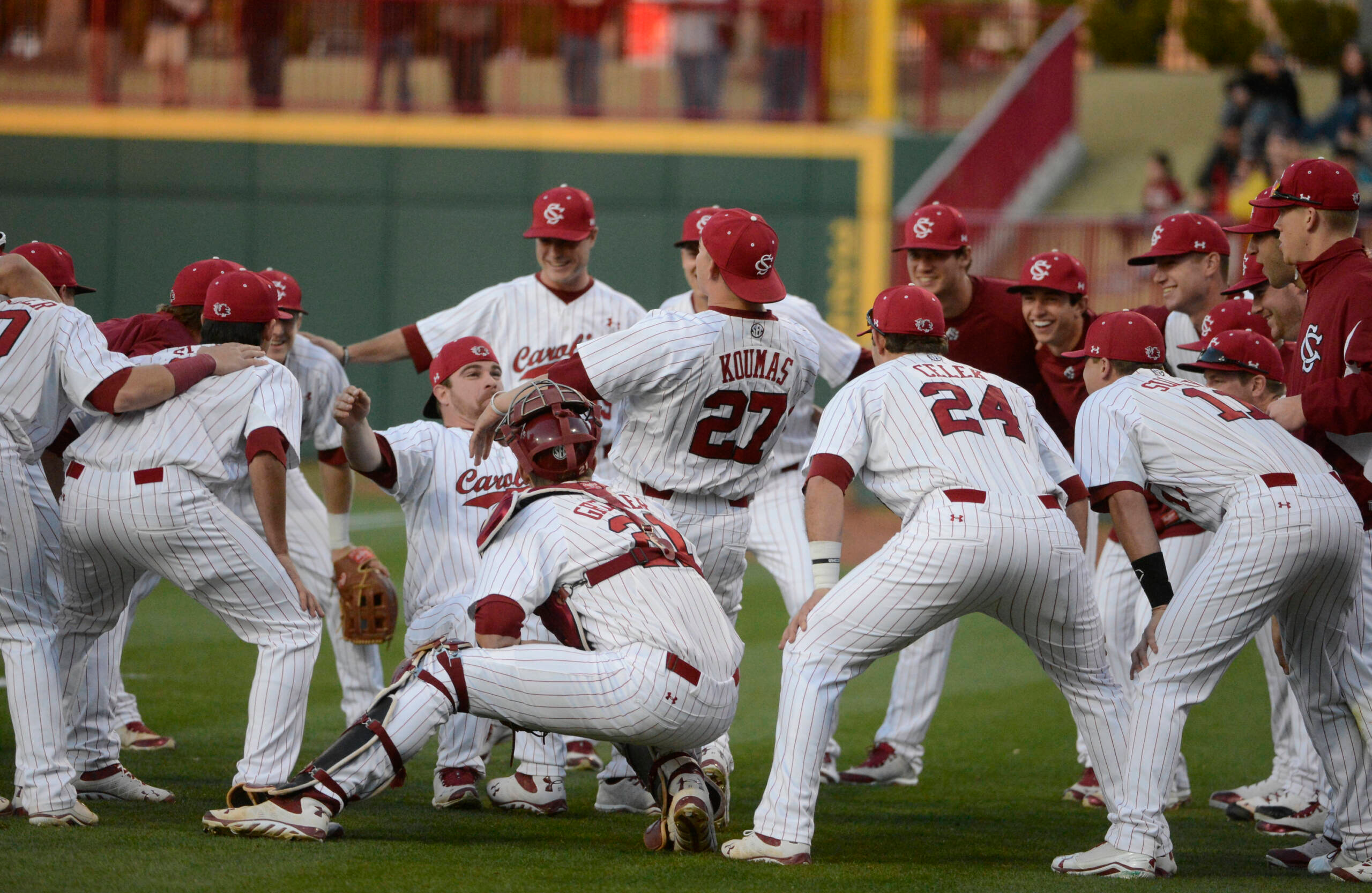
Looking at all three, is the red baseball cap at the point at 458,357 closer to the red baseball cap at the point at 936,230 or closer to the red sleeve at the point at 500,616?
the red sleeve at the point at 500,616

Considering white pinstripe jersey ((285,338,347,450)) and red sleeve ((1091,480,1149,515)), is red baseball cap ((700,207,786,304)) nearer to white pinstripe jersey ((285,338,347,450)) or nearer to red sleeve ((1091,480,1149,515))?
red sleeve ((1091,480,1149,515))

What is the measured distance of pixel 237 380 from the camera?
502 centimetres

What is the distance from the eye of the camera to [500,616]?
14.1ft

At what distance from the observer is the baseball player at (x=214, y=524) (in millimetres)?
4828

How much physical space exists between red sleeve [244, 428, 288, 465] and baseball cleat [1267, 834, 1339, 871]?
3.54m

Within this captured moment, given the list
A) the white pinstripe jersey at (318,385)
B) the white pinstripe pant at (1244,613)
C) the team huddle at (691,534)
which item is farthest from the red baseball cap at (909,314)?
the white pinstripe jersey at (318,385)

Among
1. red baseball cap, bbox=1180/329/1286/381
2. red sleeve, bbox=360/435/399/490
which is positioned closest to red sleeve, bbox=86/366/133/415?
red sleeve, bbox=360/435/399/490

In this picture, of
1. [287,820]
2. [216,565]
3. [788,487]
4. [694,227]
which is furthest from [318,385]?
[287,820]

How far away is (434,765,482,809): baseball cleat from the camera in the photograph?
5.46 meters

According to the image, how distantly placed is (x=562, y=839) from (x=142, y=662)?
13.9 ft

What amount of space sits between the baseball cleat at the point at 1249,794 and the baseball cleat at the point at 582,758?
2.54m

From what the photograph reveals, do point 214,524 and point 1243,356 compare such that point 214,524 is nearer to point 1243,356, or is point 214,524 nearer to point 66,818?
point 66,818

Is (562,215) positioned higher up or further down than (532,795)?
higher up

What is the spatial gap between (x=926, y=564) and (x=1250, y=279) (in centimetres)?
258
